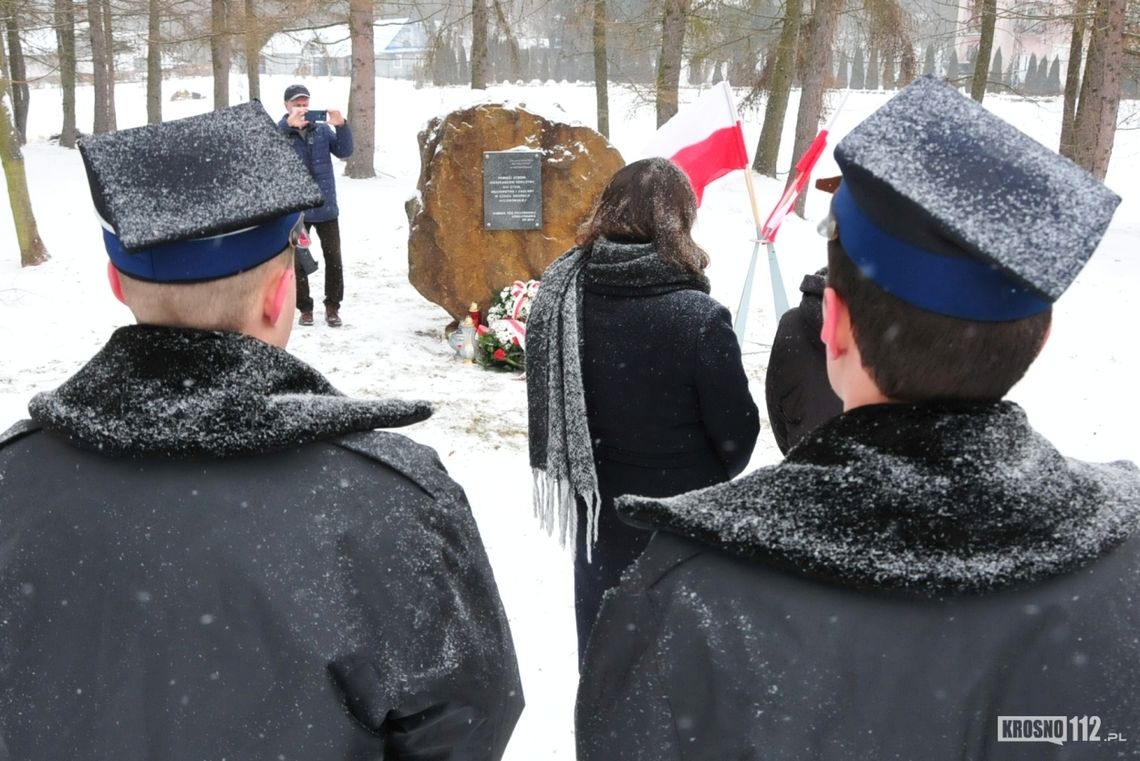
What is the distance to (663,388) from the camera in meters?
3.02

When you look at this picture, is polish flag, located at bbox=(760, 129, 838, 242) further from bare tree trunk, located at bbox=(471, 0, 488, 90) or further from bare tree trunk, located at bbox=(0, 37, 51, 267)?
bare tree trunk, located at bbox=(471, 0, 488, 90)

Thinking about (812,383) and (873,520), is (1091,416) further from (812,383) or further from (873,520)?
(873,520)

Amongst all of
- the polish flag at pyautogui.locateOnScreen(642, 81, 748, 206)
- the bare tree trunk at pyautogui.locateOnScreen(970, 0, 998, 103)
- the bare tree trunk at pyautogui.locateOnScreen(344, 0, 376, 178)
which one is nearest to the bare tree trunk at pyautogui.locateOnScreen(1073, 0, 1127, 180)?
the bare tree trunk at pyautogui.locateOnScreen(970, 0, 998, 103)

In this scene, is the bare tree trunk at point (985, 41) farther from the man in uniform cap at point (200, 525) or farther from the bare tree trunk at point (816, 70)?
the man in uniform cap at point (200, 525)

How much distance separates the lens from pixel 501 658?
5.50ft

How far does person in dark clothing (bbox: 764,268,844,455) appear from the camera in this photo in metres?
2.90

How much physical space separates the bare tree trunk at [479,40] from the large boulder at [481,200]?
1139 cm

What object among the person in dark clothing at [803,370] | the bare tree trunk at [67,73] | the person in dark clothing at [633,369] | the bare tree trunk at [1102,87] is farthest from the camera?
the bare tree trunk at [67,73]

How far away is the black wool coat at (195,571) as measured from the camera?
1381 millimetres

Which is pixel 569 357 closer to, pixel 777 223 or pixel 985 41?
pixel 777 223

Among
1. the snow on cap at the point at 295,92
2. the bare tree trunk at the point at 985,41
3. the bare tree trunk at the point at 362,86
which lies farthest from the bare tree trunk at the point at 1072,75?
the snow on cap at the point at 295,92

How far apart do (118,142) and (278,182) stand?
0.25m

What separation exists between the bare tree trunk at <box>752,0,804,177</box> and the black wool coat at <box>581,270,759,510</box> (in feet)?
54.4

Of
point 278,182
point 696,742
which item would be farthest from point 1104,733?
point 278,182
